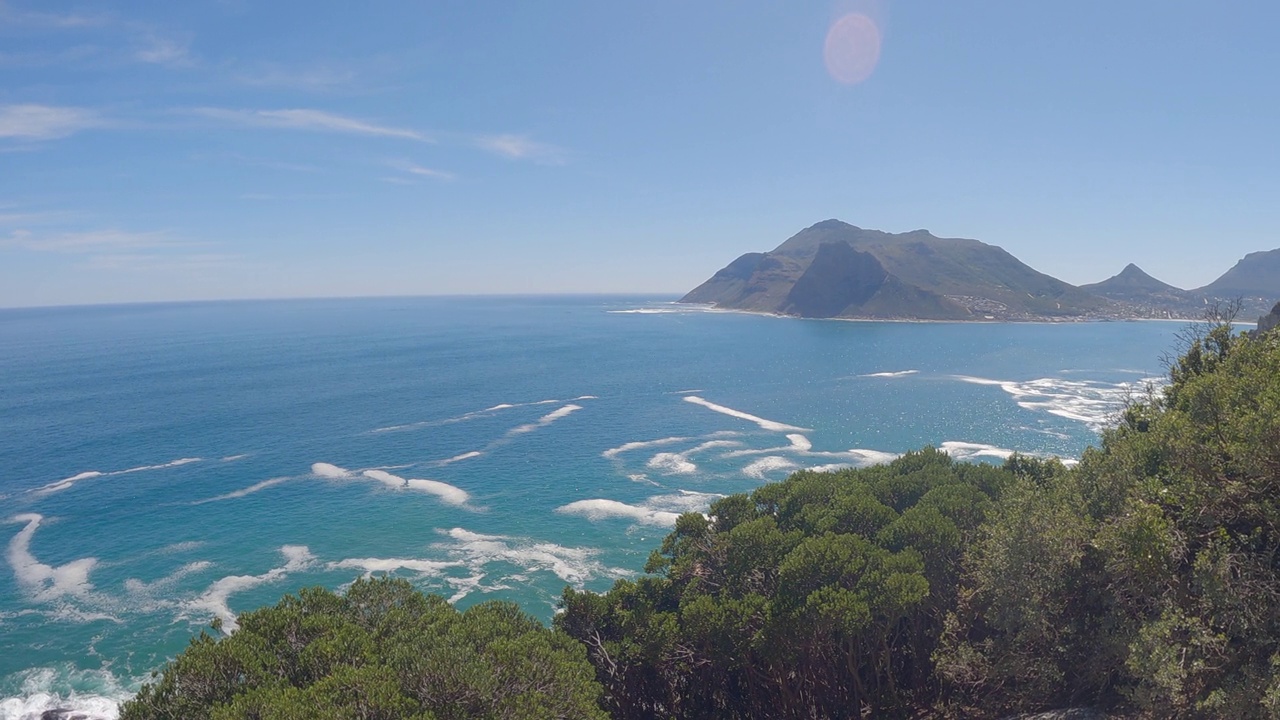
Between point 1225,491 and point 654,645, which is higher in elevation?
point 1225,491

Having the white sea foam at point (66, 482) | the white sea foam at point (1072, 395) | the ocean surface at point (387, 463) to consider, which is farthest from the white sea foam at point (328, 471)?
the white sea foam at point (1072, 395)

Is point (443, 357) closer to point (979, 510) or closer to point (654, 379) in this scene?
point (654, 379)

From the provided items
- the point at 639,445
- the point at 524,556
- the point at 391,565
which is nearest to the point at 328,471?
the point at 391,565

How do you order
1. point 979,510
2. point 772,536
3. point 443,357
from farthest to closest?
point 443,357
point 979,510
point 772,536

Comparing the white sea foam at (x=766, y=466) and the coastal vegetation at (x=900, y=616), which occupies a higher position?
the coastal vegetation at (x=900, y=616)

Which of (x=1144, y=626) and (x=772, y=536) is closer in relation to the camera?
(x=1144, y=626)

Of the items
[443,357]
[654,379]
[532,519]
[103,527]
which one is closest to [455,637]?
[532,519]

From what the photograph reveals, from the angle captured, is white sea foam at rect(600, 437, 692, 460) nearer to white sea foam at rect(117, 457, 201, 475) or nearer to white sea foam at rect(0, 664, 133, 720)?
white sea foam at rect(117, 457, 201, 475)

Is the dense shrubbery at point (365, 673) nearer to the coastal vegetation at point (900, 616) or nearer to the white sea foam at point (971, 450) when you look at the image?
the coastal vegetation at point (900, 616)

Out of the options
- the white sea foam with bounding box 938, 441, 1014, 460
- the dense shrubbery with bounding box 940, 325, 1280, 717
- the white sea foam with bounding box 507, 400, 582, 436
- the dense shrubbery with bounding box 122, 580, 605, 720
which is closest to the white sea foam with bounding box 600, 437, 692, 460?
the white sea foam with bounding box 507, 400, 582, 436
